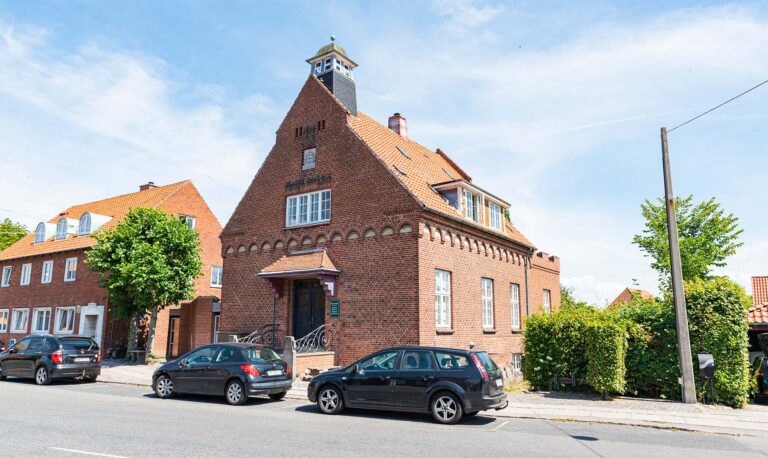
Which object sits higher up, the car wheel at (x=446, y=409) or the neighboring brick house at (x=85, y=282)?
the neighboring brick house at (x=85, y=282)

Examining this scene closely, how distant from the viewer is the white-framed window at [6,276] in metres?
35.2

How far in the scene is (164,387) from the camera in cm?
1378

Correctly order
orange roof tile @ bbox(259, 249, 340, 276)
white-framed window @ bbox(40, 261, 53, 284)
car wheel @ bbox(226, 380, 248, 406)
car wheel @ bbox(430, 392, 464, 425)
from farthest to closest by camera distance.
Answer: white-framed window @ bbox(40, 261, 53, 284) → orange roof tile @ bbox(259, 249, 340, 276) → car wheel @ bbox(226, 380, 248, 406) → car wheel @ bbox(430, 392, 464, 425)

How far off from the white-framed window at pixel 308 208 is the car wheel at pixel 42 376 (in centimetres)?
950

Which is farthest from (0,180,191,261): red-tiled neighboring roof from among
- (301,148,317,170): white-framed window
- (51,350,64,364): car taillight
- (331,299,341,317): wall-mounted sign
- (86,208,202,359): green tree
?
(331,299,341,317): wall-mounted sign

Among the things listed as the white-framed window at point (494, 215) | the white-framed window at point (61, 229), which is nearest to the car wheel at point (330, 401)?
the white-framed window at point (494, 215)

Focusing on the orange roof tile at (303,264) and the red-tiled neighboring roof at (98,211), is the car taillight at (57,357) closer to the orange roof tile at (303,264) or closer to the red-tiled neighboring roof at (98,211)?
the orange roof tile at (303,264)

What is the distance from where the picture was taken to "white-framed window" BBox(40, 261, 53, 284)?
31.8m

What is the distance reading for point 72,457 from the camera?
22.6 feet

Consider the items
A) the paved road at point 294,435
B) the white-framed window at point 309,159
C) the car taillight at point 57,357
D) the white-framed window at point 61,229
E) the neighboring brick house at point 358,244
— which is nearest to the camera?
the paved road at point 294,435

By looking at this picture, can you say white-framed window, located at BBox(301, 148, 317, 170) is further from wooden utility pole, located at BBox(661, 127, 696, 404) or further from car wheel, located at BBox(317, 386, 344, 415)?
wooden utility pole, located at BBox(661, 127, 696, 404)

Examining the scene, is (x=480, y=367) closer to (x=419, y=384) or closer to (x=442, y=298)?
(x=419, y=384)

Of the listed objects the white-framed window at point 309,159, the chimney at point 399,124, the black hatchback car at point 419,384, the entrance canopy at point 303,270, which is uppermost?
the chimney at point 399,124

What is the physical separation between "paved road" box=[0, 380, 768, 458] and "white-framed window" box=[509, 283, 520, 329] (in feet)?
44.5
